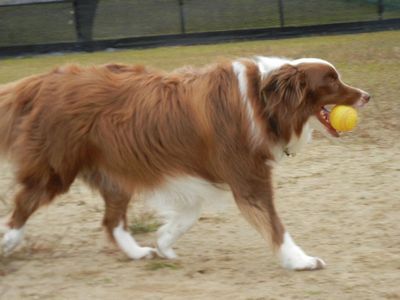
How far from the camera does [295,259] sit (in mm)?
4633

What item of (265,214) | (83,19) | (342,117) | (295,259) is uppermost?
(342,117)

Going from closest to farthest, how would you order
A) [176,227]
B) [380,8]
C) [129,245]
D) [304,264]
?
[304,264]
[176,227]
[129,245]
[380,8]

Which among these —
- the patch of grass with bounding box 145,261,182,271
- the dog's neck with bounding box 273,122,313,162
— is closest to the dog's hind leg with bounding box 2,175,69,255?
the patch of grass with bounding box 145,261,182,271

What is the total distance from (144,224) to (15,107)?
1448 mm

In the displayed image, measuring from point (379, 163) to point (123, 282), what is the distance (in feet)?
11.7

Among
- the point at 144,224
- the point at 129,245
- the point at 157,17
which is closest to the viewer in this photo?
the point at 129,245

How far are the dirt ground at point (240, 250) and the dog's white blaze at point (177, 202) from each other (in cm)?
10

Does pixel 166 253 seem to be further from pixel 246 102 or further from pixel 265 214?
pixel 246 102

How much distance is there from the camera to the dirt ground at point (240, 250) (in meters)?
4.36

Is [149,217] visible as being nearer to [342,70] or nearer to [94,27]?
[342,70]

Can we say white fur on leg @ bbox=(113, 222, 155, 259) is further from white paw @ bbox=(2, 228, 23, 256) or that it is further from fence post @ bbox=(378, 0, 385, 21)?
fence post @ bbox=(378, 0, 385, 21)

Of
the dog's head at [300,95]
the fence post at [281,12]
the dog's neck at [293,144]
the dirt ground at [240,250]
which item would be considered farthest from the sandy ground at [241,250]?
the fence post at [281,12]

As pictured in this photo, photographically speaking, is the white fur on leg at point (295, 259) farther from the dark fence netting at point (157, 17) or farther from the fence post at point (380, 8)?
the fence post at point (380, 8)

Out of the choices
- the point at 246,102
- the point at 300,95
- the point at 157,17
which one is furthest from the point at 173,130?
the point at 157,17
